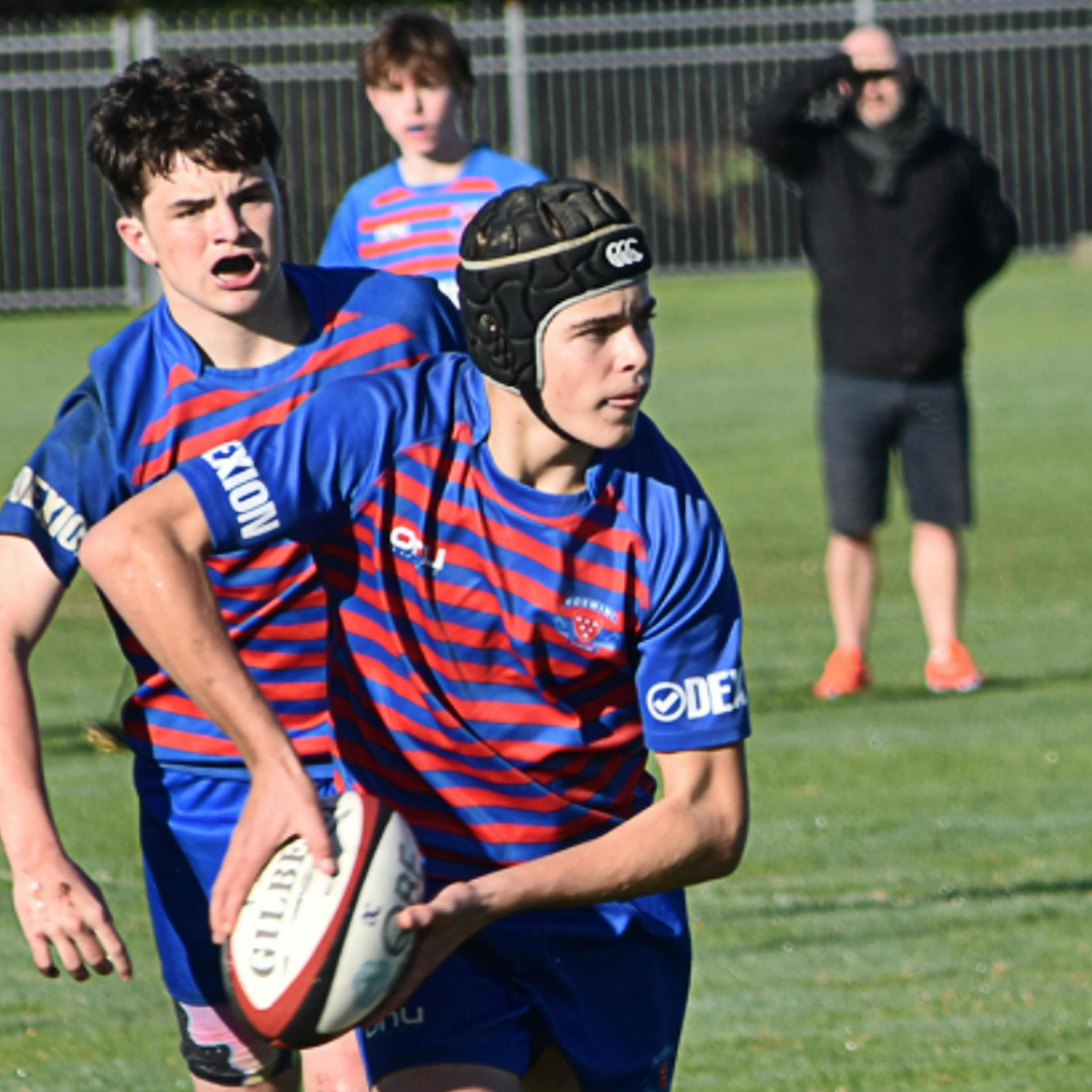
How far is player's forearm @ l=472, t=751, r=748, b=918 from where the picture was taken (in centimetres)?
342

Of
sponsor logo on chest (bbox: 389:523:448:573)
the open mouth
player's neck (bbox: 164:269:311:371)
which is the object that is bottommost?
sponsor logo on chest (bbox: 389:523:448:573)

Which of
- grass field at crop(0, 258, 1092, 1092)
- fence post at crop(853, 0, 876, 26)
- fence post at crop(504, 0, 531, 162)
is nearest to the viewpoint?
grass field at crop(0, 258, 1092, 1092)


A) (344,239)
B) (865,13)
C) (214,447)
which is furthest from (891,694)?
(865,13)

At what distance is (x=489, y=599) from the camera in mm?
3674

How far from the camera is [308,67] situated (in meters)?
26.0

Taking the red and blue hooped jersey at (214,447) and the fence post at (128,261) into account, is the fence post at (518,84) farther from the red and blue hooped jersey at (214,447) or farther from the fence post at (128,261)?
the red and blue hooped jersey at (214,447)

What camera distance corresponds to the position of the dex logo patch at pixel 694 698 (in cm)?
365

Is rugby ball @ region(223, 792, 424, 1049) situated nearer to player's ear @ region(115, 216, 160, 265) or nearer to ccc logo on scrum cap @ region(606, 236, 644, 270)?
ccc logo on scrum cap @ region(606, 236, 644, 270)

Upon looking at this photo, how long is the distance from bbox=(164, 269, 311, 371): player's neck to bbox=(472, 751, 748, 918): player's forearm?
1.22 meters

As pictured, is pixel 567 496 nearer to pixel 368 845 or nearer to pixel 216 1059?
pixel 368 845

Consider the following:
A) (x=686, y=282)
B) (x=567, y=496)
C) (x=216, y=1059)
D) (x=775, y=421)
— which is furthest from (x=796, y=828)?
(x=686, y=282)

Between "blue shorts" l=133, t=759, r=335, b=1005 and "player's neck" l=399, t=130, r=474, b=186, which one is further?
"player's neck" l=399, t=130, r=474, b=186

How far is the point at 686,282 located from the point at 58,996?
75.3 ft

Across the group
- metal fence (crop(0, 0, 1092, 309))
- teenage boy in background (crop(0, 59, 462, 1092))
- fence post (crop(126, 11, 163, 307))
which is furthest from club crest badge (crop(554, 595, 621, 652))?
metal fence (crop(0, 0, 1092, 309))
